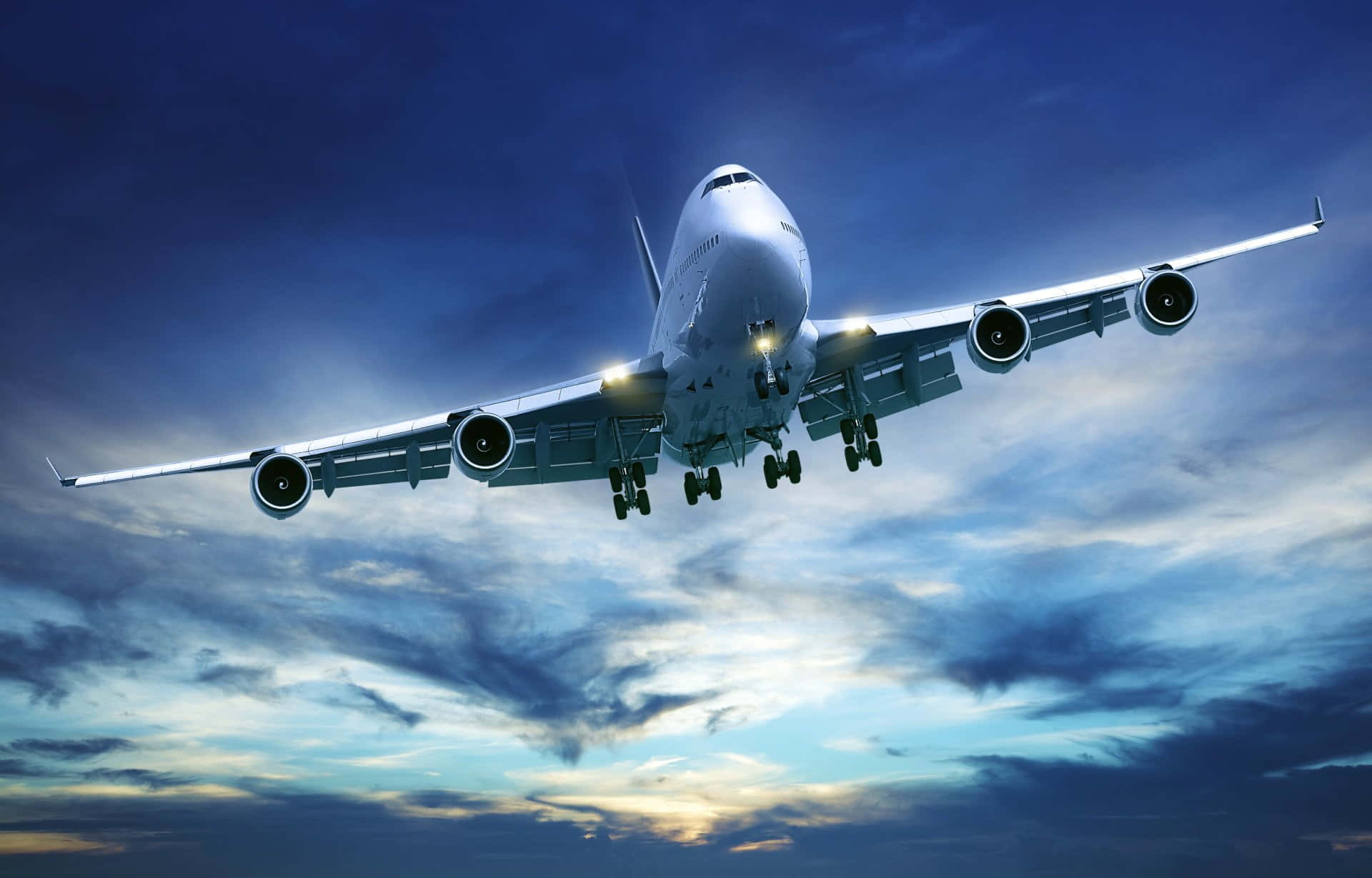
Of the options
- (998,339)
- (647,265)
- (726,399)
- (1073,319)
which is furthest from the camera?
(647,265)

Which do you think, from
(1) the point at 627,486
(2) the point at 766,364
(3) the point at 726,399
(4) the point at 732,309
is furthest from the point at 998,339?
(1) the point at 627,486

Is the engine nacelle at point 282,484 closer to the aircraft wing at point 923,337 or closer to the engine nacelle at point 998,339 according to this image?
the aircraft wing at point 923,337

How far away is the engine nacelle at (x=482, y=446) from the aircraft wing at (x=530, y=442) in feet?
1.46

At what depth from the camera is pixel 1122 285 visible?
1190 inches

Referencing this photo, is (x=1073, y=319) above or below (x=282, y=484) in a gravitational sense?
above

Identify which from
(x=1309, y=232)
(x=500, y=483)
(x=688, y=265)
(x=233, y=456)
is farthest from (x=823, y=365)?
(x=233, y=456)

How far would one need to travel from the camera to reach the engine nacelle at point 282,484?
29016 millimetres

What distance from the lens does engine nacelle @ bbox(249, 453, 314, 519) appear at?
2902 centimetres

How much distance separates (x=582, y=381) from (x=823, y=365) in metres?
7.86

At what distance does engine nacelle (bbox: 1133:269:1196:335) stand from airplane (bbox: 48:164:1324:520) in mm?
41

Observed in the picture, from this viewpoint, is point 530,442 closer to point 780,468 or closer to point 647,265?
point 780,468

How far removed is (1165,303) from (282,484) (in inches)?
1042

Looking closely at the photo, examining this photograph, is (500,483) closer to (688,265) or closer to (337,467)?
(337,467)

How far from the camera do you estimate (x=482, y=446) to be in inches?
1126
